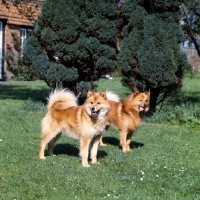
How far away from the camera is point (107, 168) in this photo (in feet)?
22.0

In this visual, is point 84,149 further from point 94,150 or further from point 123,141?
point 123,141

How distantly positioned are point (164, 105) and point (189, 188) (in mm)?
7519

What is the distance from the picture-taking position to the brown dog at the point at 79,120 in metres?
6.84

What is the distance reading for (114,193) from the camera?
537 centimetres

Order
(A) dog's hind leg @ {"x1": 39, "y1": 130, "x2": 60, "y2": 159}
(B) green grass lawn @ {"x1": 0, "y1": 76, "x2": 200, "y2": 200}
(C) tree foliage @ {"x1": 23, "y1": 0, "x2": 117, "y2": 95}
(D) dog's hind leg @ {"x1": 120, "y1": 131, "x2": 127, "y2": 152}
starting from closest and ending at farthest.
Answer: (B) green grass lawn @ {"x1": 0, "y1": 76, "x2": 200, "y2": 200}, (A) dog's hind leg @ {"x1": 39, "y1": 130, "x2": 60, "y2": 159}, (D) dog's hind leg @ {"x1": 120, "y1": 131, "x2": 127, "y2": 152}, (C) tree foliage @ {"x1": 23, "y1": 0, "x2": 117, "y2": 95}

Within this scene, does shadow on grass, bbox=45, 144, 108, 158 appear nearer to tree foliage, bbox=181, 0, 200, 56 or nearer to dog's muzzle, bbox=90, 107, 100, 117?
dog's muzzle, bbox=90, 107, 100, 117

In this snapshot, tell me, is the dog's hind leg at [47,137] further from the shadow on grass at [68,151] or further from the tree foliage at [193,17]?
the tree foliage at [193,17]

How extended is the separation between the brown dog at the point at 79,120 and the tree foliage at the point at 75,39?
15.3 feet

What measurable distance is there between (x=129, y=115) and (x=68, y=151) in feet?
4.52

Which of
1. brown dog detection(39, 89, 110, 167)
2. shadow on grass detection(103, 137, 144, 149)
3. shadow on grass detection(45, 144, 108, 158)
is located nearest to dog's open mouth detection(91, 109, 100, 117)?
brown dog detection(39, 89, 110, 167)

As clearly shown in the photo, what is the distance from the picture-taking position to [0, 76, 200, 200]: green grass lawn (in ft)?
17.7

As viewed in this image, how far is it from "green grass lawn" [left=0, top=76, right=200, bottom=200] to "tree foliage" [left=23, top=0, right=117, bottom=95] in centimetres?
265

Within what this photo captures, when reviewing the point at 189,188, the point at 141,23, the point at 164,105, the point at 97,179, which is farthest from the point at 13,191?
the point at 164,105

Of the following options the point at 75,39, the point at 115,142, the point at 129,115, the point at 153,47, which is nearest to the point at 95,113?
the point at 129,115
